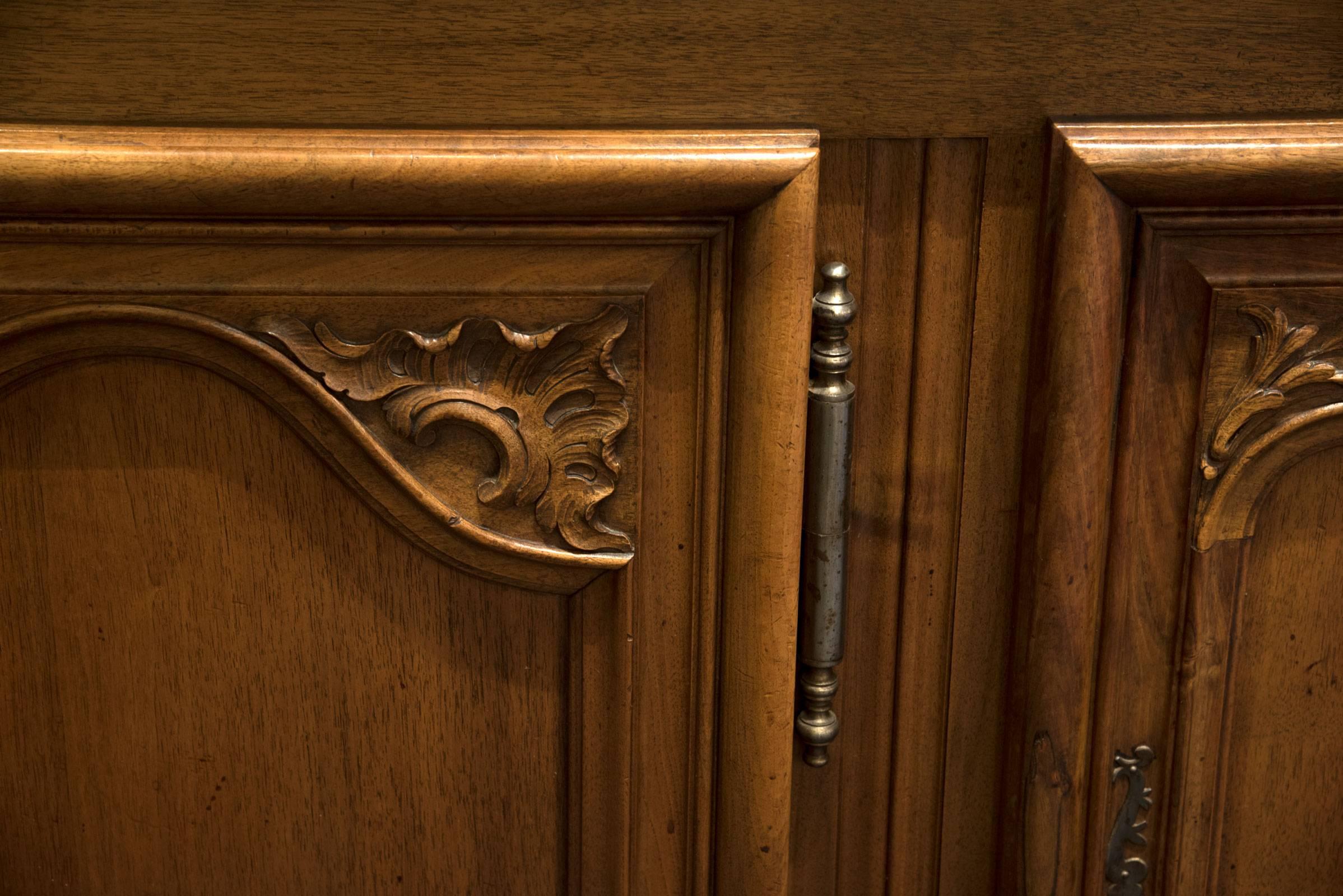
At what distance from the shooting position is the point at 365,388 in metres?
0.54

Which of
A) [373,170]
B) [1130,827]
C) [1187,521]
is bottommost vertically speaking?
[1130,827]

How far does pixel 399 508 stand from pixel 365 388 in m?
0.05

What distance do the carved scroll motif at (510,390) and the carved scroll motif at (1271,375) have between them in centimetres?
25

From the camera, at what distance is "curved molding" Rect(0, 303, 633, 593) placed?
53cm

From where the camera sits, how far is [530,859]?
611 mm

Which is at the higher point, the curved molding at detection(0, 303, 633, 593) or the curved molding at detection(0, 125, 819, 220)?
the curved molding at detection(0, 125, 819, 220)

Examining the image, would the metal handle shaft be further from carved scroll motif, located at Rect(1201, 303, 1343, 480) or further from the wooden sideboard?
carved scroll motif, located at Rect(1201, 303, 1343, 480)

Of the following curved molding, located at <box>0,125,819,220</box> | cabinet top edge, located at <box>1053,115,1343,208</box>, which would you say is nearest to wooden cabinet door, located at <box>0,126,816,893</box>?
curved molding, located at <box>0,125,819,220</box>

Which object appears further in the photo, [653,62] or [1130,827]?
[1130,827]

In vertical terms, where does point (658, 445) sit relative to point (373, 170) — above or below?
below

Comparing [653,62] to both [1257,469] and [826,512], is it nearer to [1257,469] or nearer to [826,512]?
[826,512]

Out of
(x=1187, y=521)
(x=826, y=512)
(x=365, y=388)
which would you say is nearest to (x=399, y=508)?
(x=365, y=388)

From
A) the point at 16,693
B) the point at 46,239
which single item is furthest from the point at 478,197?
the point at 16,693

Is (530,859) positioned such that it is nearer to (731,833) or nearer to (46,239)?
(731,833)
